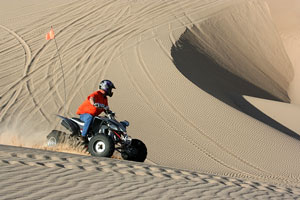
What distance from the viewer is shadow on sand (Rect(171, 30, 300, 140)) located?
20.0 meters

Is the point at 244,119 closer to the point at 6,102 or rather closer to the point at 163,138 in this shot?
the point at 163,138

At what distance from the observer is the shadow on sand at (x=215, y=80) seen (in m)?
20.0

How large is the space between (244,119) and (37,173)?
12.5 meters

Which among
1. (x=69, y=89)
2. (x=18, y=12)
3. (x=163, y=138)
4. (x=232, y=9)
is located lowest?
(x=163, y=138)

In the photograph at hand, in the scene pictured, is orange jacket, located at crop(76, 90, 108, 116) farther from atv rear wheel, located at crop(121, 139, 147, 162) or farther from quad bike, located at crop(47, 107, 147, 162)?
atv rear wheel, located at crop(121, 139, 147, 162)

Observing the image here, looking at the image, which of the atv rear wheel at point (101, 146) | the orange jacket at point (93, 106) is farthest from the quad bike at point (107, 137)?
the orange jacket at point (93, 106)

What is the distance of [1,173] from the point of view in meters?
5.80

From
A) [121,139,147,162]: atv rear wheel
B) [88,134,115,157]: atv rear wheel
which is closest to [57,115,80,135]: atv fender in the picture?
[88,134,115,157]: atv rear wheel

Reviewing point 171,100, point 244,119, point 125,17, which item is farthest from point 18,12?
point 244,119

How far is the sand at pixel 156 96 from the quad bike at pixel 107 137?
0.45 m

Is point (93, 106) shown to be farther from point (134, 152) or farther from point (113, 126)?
point (134, 152)

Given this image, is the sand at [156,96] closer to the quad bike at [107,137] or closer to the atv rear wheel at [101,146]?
the quad bike at [107,137]

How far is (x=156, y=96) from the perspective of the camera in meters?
18.4

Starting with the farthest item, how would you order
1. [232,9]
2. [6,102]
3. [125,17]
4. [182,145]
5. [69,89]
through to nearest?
[232,9]
[125,17]
[69,89]
[6,102]
[182,145]
